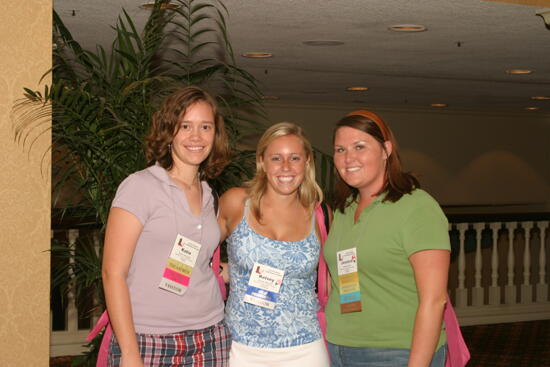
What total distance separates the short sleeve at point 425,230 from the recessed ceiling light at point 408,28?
2797 millimetres

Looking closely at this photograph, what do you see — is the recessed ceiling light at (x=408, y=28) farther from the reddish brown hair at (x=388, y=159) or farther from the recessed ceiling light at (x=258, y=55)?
the reddish brown hair at (x=388, y=159)

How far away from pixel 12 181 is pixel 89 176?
0.35 metres

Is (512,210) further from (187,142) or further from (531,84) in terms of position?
(187,142)

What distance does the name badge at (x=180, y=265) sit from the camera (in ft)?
7.43

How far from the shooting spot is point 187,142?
93.1 inches

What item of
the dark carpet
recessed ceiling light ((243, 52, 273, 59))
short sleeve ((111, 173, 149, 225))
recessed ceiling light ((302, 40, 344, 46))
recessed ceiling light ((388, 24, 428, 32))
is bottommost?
the dark carpet

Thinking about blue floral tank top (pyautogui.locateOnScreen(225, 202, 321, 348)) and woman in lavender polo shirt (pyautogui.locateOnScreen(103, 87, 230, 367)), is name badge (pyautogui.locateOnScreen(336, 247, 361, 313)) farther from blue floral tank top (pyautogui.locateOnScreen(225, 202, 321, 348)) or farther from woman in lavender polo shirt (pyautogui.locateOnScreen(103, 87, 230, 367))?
woman in lavender polo shirt (pyautogui.locateOnScreen(103, 87, 230, 367))

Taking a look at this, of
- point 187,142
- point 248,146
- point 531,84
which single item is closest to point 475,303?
point 531,84

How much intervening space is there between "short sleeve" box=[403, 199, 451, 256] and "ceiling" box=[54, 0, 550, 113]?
2.11 m

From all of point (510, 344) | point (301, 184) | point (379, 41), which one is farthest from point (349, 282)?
point (510, 344)

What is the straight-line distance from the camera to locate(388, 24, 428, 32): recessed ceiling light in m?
4.77

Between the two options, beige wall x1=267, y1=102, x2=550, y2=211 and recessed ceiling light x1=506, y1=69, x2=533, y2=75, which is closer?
recessed ceiling light x1=506, y1=69, x2=533, y2=75

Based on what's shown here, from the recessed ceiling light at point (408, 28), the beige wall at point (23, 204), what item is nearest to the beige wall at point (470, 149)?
the recessed ceiling light at point (408, 28)

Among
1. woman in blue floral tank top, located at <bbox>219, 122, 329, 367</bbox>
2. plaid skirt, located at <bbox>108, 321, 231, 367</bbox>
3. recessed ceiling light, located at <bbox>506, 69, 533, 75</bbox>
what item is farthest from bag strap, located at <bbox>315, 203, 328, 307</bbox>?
recessed ceiling light, located at <bbox>506, 69, 533, 75</bbox>
